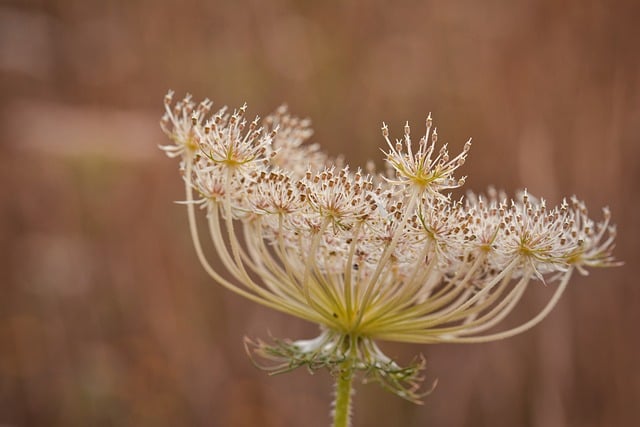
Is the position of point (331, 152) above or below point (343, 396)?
above

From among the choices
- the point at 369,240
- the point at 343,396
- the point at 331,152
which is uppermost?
the point at 331,152

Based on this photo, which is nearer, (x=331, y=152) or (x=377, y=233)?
(x=377, y=233)

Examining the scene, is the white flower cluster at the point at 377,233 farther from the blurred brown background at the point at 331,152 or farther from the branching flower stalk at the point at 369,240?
the blurred brown background at the point at 331,152

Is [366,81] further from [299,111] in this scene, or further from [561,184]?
[561,184]

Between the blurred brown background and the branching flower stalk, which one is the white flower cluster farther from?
the blurred brown background

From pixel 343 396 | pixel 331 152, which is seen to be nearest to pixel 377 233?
pixel 343 396

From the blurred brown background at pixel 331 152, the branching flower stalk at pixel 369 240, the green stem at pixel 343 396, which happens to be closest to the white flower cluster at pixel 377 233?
the branching flower stalk at pixel 369 240

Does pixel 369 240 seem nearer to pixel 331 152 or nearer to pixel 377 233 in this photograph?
pixel 377 233

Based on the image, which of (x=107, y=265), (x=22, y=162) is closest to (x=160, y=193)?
(x=107, y=265)

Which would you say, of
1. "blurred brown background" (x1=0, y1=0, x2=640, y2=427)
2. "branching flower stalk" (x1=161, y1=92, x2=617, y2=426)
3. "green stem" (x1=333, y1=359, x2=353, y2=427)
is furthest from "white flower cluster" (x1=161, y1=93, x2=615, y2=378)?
"blurred brown background" (x1=0, y1=0, x2=640, y2=427)
